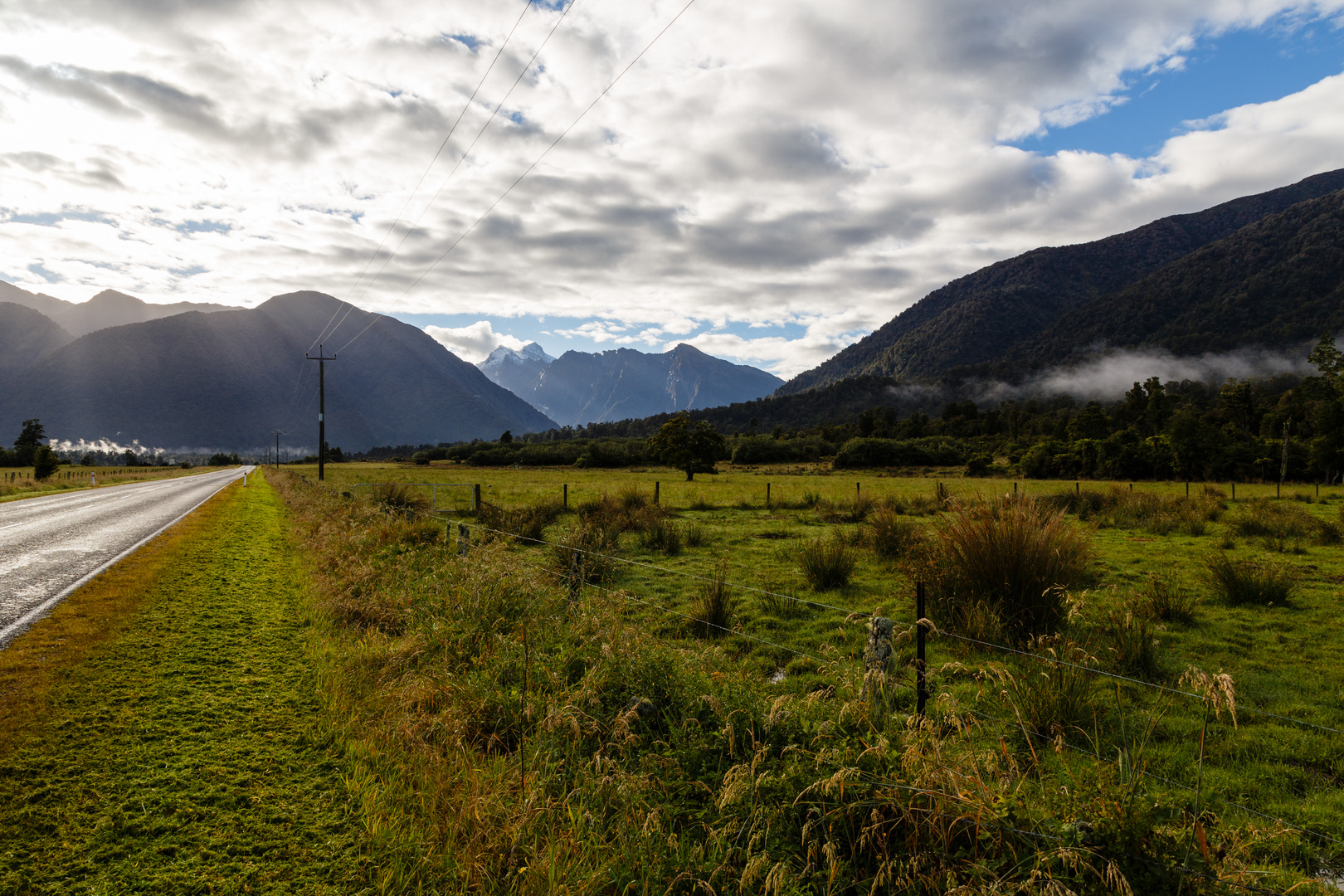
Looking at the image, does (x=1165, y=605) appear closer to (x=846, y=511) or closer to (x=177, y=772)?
(x=177, y=772)

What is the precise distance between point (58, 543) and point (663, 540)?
12662 mm

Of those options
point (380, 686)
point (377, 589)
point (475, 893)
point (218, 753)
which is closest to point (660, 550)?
point (377, 589)

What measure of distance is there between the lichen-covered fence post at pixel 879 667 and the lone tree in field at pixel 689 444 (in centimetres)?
5063

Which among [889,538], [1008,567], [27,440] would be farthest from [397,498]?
[27,440]

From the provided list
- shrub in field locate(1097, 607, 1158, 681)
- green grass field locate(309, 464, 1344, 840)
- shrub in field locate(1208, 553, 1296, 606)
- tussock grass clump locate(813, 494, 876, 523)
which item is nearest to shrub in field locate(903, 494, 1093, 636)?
green grass field locate(309, 464, 1344, 840)

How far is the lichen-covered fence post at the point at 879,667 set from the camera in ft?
12.1

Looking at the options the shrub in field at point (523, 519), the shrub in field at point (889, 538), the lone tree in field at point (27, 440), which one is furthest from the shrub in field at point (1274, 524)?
the lone tree in field at point (27, 440)

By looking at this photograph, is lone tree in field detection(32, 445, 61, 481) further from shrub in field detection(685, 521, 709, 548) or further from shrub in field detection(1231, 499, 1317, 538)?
shrub in field detection(1231, 499, 1317, 538)

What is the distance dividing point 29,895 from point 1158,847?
502 centimetres

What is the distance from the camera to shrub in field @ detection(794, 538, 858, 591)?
10.6 metres

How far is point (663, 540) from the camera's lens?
49.6 ft

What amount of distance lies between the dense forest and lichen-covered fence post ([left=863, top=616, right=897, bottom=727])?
52.2m

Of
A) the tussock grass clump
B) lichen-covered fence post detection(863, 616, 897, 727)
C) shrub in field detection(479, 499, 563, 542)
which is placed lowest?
the tussock grass clump

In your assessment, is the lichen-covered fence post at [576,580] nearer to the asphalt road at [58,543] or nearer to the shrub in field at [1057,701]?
the shrub in field at [1057,701]
